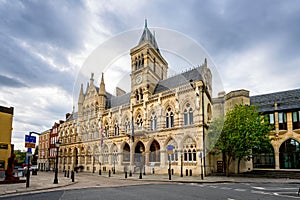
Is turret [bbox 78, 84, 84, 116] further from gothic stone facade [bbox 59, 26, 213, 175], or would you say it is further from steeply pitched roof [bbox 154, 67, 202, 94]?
steeply pitched roof [bbox 154, 67, 202, 94]

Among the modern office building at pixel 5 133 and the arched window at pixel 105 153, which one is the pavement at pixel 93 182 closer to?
the modern office building at pixel 5 133

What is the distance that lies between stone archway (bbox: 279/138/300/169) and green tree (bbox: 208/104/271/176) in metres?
6.98

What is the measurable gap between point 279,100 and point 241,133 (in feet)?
44.9

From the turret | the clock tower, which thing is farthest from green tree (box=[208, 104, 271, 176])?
the turret

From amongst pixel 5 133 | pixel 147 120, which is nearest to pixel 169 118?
pixel 147 120

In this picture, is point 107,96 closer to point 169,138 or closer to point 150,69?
point 150,69

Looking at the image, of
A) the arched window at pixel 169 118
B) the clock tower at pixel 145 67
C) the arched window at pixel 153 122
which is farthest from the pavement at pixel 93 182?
the clock tower at pixel 145 67

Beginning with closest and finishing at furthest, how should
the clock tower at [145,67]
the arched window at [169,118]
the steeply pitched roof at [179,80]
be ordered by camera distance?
the arched window at [169,118]
the steeply pitched roof at [179,80]
the clock tower at [145,67]

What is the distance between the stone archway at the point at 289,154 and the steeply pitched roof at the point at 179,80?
1569cm

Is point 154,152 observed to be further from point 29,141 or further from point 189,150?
point 29,141

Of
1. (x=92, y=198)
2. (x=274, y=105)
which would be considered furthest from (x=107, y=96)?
(x=92, y=198)

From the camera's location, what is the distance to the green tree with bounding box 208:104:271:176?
1042 inches

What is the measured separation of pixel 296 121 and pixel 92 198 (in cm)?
3118

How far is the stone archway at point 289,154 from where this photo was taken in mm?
31625
